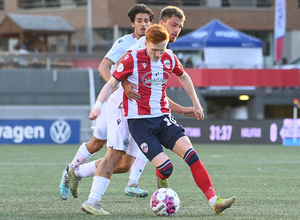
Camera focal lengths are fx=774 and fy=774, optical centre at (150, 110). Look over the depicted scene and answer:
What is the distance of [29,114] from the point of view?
97.3 ft

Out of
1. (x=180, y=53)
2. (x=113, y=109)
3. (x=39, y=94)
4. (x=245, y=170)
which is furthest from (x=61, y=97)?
(x=113, y=109)

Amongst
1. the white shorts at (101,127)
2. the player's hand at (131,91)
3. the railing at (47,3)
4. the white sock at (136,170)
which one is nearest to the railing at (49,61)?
the railing at (47,3)

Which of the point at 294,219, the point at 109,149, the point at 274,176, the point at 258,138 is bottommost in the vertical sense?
the point at 258,138

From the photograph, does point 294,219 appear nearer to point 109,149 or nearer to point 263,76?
point 109,149

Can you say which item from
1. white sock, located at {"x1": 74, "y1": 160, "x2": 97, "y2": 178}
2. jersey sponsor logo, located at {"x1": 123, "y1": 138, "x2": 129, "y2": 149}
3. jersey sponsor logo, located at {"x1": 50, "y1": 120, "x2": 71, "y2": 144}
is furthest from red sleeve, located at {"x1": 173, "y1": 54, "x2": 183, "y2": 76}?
jersey sponsor logo, located at {"x1": 50, "y1": 120, "x2": 71, "y2": 144}

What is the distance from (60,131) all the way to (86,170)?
17.0 meters

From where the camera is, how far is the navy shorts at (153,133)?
752 cm

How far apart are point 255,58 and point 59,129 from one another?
906 centimetres

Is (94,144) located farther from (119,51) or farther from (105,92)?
(105,92)

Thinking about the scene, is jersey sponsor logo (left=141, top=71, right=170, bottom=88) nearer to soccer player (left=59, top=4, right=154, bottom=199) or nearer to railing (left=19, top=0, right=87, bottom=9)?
soccer player (left=59, top=4, right=154, bottom=199)

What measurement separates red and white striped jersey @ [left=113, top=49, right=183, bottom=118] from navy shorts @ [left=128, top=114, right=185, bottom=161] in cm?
6

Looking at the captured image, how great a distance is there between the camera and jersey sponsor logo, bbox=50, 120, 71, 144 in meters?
25.3

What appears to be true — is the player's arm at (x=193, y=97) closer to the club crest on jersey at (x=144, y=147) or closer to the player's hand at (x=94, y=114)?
the club crest on jersey at (x=144, y=147)

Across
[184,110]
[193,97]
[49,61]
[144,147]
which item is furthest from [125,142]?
[49,61]
